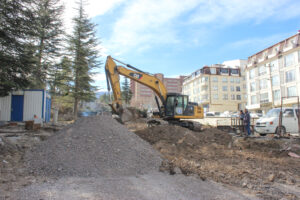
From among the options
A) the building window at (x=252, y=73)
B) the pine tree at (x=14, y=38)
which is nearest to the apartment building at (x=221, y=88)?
the building window at (x=252, y=73)

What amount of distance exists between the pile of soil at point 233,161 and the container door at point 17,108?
10033mm

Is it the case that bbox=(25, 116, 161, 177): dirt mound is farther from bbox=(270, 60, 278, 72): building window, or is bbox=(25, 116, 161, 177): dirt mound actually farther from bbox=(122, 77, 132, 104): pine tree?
bbox=(122, 77, 132, 104): pine tree

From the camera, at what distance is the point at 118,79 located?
38.2ft

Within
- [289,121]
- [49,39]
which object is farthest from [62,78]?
[289,121]

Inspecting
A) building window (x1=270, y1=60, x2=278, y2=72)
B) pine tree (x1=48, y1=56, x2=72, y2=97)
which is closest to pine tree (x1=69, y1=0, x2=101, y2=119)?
pine tree (x1=48, y1=56, x2=72, y2=97)

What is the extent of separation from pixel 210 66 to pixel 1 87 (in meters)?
57.5

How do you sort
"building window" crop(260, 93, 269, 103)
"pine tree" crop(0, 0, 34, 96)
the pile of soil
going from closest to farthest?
the pile of soil → "pine tree" crop(0, 0, 34, 96) → "building window" crop(260, 93, 269, 103)

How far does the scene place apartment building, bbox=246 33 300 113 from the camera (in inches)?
1355

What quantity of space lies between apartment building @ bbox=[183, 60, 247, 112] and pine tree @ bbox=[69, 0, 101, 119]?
4131cm

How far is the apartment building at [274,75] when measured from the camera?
3441cm

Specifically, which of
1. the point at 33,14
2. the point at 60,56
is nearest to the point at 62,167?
the point at 33,14

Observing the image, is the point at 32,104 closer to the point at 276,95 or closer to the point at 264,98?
the point at 276,95

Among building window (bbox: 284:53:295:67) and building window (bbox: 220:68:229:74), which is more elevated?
building window (bbox: 220:68:229:74)

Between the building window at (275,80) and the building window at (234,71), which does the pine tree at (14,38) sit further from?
the building window at (234,71)
